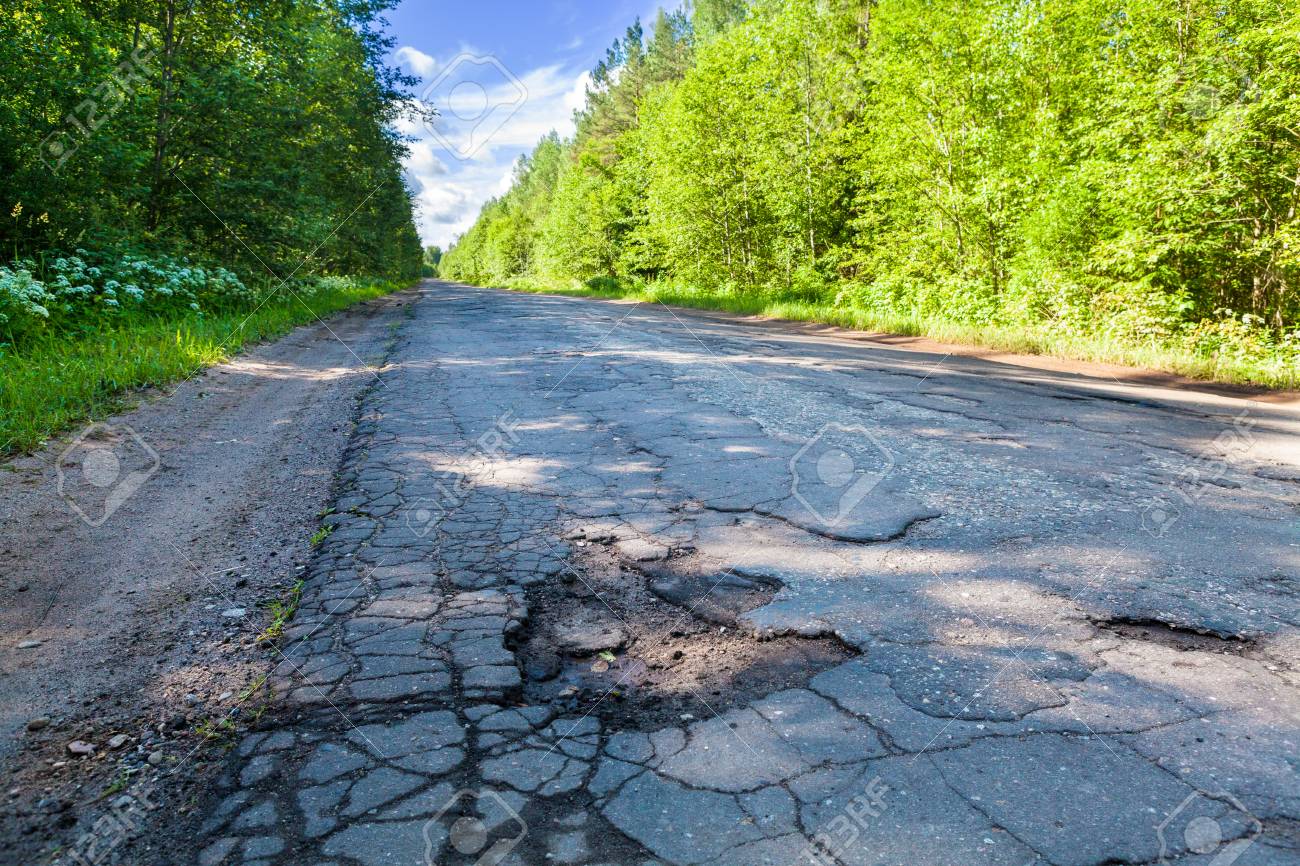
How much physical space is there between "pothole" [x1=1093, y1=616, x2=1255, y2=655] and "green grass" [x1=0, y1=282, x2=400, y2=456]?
19.9 ft

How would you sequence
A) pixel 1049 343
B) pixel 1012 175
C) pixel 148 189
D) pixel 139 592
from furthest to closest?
pixel 1012 175, pixel 1049 343, pixel 148 189, pixel 139 592

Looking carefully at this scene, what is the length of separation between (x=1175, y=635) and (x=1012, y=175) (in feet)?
40.3

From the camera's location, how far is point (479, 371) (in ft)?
25.3

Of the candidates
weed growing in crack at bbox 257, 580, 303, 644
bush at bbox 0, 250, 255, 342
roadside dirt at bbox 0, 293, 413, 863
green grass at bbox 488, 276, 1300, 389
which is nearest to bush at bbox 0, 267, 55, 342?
bush at bbox 0, 250, 255, 342

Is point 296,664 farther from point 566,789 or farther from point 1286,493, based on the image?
point 1286,493

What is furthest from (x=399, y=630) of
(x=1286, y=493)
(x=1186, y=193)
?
(x=1186, y=193)

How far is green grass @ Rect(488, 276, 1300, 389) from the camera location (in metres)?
8.23

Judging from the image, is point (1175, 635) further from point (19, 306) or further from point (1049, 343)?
point (19, 306)

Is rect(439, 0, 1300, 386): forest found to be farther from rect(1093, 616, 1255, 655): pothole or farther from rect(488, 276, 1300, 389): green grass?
rect(1093, 616, 1255, 655): pothole

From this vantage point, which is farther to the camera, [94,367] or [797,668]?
[94,367]

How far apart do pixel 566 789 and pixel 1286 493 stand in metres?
4.51

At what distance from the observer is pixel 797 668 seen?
2.25 metres

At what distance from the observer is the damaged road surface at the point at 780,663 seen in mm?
1600

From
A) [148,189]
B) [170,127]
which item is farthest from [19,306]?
[170,127]
